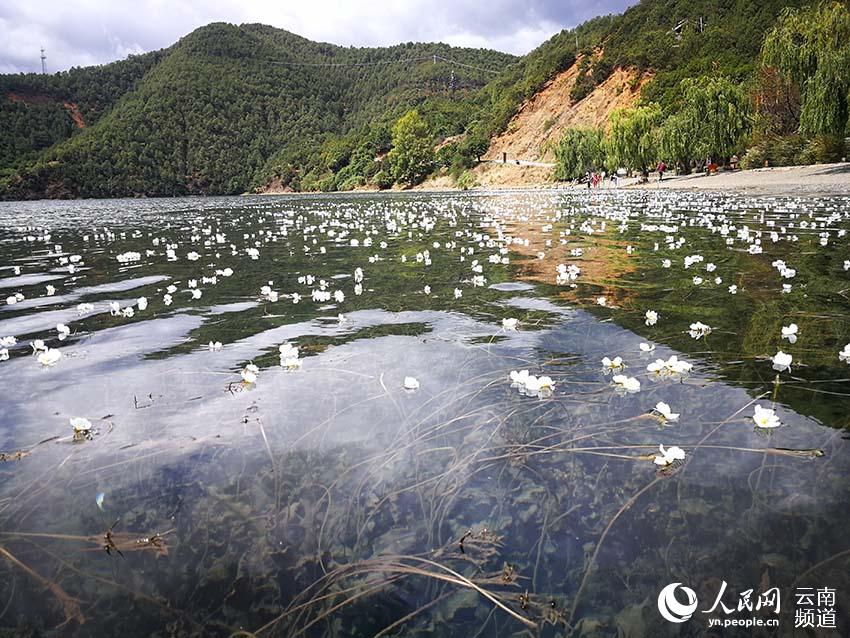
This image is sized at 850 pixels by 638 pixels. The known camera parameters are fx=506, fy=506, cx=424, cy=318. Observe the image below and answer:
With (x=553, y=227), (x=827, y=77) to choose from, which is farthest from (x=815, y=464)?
(x=827, y=77)

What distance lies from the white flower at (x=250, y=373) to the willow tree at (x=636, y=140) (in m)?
52.1

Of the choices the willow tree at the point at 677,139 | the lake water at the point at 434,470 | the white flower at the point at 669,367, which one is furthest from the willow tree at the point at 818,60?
the white flower at the point at 669,367

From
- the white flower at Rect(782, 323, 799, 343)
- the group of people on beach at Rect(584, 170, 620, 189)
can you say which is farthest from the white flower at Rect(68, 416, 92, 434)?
the group of people on beach at Rect(584, 170, 620, 189)

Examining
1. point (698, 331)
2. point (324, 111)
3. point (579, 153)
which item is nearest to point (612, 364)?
point (698, 331)

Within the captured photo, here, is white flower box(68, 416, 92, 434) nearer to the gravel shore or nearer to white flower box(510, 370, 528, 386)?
white flower box(510, 370, 528, 386)

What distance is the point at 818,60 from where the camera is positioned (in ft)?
94.7

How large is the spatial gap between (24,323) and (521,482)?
6753 millimetres

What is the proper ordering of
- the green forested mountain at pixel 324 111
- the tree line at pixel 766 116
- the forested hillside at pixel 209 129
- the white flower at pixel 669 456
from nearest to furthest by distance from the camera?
the white flower at pixel 669 456 < the tree line at pixel 766 116 < the green forested mountain at pixel 324 111 < the forested hillside at pixel 209 129

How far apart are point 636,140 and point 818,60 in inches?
847

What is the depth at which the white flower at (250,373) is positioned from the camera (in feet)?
13.4

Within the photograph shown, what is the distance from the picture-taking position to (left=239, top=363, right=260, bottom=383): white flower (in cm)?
408

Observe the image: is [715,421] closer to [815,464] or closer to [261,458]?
[815,464]

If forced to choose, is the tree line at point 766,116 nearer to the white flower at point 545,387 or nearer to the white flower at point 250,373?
the white flower at point 545,387

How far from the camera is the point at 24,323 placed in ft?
21.0
